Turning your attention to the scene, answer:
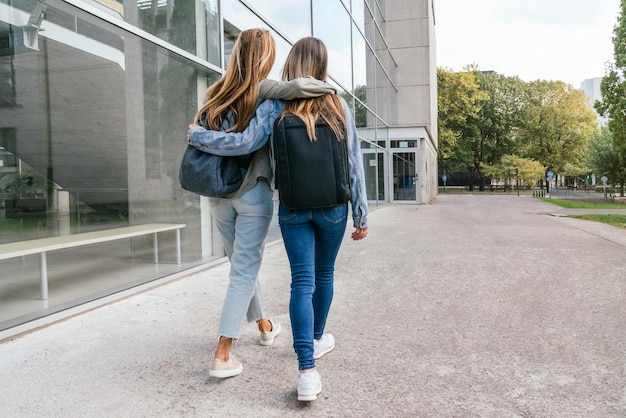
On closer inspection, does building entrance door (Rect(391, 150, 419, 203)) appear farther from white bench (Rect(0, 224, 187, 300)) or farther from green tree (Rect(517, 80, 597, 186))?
green tree (Rect(517, 80, 597, 186))

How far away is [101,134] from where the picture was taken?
287 inches

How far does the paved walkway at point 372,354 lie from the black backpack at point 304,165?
0.98 meters

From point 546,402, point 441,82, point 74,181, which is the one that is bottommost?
point 546,402

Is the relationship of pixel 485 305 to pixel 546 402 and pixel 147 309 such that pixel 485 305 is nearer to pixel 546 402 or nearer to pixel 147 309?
pixel 546 402

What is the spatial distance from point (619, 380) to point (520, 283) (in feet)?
8.15

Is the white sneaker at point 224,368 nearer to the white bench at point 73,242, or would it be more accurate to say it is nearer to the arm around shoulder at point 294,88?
the arm around shoulder at point 294,88

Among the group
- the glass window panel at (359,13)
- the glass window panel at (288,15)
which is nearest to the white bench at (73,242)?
the glass window panel at (288,15)

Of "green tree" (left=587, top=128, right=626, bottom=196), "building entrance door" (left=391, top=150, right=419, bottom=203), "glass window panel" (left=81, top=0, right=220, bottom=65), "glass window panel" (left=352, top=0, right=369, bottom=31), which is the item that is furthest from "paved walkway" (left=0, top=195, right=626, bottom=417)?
"green tree" (left=587, top=128, right=626, bottom=196)

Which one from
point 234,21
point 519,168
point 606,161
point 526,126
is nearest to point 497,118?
point 526,126

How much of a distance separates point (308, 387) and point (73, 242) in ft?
10.9

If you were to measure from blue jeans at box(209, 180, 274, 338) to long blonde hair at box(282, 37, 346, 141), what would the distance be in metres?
0.45

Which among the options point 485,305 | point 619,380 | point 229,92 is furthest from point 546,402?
point 229,92

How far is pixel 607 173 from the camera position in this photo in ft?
112

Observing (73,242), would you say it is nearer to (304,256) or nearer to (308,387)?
(304,256)
